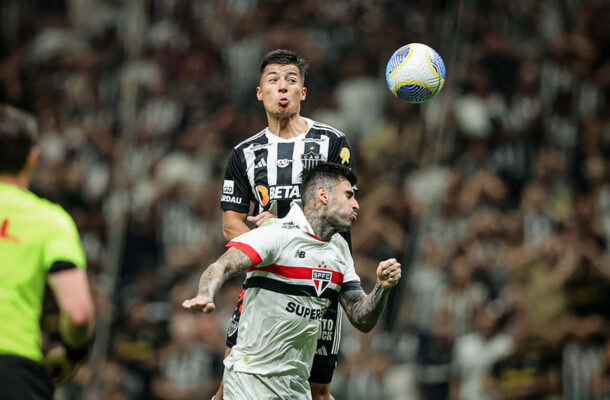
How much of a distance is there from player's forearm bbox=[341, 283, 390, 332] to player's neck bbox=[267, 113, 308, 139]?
1423 mm

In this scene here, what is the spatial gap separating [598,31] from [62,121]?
8433 mm

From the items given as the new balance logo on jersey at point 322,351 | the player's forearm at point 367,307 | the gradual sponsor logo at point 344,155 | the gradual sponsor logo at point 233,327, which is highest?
the gradual sponsor logo at point 344,155

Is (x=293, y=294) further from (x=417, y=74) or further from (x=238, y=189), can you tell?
(x=417, y=74)

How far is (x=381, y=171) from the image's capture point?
39.8ft

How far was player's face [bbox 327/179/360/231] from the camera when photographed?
5.90 metres

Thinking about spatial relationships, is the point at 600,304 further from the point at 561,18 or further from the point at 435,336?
the point at 561,18

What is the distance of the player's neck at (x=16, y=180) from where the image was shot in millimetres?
4031

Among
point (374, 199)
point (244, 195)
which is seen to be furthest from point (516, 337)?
point (244, 195)

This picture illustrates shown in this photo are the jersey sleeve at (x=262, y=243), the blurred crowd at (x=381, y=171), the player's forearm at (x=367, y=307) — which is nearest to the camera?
the jersey sleeve at (x=262, y=243)

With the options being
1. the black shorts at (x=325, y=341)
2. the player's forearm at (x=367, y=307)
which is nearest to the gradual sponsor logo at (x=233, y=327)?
the black shorts at (x=325, y=341)

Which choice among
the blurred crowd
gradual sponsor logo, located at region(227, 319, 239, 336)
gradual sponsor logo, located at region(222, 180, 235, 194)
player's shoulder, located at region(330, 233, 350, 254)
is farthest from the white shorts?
the blurred crowd

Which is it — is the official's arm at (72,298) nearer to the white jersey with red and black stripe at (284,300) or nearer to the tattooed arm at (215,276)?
the tattooed arm at (215,276)

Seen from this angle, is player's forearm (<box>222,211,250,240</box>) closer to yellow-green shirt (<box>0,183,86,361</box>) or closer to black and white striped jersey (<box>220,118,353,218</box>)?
black and white striped jersey (<box>220,118,353,218</box>)

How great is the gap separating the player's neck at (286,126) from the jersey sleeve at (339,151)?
0.26 m
